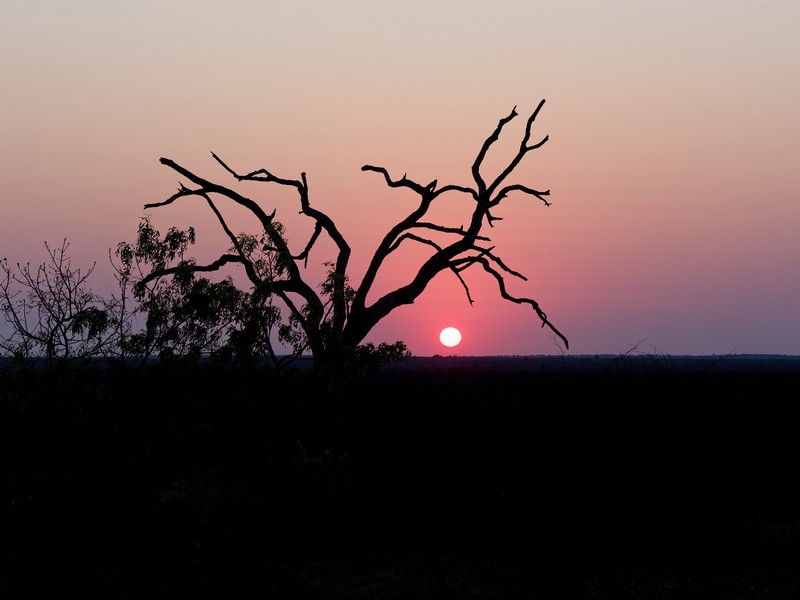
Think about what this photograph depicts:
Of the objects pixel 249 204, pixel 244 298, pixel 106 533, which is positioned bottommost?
pixel 106 533

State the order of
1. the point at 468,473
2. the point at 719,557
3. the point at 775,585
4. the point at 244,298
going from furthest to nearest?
the point at 468,473, the point at 244,298, the point at 719,557, the point at 775,585

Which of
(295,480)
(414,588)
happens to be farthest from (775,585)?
(295,480)

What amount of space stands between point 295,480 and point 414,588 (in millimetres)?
4477

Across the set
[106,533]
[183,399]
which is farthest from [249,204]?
[106,533]

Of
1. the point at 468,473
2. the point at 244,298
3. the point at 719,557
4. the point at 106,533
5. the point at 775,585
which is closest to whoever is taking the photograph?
the point at 775,585

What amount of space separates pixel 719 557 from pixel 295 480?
7.23 meters

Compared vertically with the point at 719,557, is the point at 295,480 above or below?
above

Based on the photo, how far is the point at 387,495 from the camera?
709 inches

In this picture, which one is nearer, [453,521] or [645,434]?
[453,521]

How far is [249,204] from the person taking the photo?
1981 cm

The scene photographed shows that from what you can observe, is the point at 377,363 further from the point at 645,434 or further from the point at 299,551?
the point at 645,434

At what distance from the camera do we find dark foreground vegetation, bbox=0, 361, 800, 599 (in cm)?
1355

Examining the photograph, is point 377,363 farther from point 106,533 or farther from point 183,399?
point 106,533

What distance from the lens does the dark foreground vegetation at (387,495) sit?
13.6 meters
